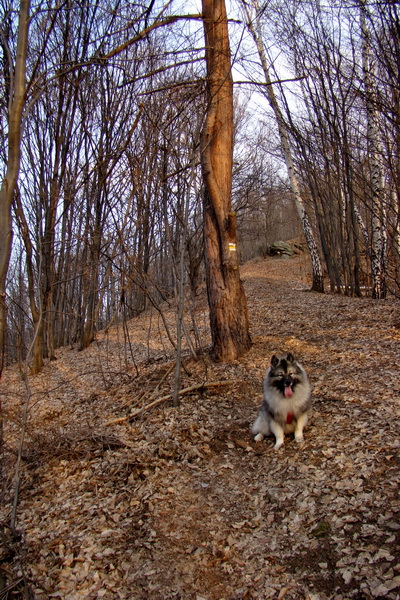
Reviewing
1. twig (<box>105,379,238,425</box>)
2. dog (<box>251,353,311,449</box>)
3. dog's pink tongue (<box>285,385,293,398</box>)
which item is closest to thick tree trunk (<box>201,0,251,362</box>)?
twig (<box>105,379,238,425</box>)

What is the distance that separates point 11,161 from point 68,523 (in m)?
3.12

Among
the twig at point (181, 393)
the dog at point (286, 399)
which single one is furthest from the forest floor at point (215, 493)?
the dog at point (286, 399)

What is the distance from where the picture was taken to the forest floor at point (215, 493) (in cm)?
267

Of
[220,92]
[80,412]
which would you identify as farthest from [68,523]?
[220,92]

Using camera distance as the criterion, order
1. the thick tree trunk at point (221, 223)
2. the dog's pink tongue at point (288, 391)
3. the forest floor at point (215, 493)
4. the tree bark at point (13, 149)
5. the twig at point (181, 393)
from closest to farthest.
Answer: the tree bark at point (13, 149) < the forest floor at point (215, 493) < the dog's pink tongue at point (288, 391) < the twig at point (181, 393) < the thick tree trunk at point (221, 223)

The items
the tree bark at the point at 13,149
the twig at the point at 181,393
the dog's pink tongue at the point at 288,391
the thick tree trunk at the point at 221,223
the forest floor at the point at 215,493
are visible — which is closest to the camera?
the tree bark at the point at 13,149

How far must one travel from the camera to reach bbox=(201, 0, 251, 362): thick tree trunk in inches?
258

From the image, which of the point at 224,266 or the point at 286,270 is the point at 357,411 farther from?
the point at 286,270

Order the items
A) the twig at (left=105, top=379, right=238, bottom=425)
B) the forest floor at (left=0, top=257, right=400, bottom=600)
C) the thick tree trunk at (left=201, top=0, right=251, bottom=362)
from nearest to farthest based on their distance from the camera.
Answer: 1. the forest floor at (left=0, top=257, right=400, bottom=600)
2. the twig at (left=105, top=379, right=238, bottom=425)
3. the thick tree trunk at (left=201, top=0, right=251, bottom=362)

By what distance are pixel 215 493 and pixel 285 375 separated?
1.41 meters

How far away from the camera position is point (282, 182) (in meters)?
21.9

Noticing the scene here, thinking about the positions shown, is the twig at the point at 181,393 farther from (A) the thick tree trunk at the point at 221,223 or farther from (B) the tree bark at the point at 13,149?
(B) the tree bark at the point at 13,149

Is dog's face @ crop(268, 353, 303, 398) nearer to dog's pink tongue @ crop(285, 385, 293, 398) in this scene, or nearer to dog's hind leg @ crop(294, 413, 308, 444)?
dog's pink tongue @ crop(285, 385, 293, 398)

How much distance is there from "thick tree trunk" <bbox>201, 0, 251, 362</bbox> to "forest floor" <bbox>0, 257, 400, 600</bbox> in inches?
23.0
